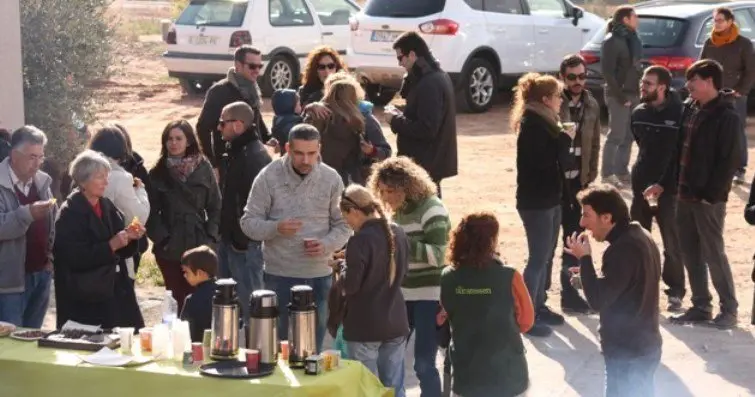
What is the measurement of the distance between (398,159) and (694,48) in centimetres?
1044

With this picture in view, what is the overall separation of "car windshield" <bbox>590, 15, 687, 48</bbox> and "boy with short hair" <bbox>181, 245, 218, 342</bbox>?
1072 centimetres

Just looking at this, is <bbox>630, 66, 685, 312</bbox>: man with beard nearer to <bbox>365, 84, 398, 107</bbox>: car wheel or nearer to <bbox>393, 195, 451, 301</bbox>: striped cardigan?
<bbox>393, 195, 451, 301</bbox>: striped cardigan

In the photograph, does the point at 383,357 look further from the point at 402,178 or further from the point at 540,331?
the point at 540,331

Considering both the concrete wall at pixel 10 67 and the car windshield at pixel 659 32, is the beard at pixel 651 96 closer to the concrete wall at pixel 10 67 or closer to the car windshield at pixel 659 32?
the concrete wall at pixel 10 67

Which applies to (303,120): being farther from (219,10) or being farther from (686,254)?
(219,10)

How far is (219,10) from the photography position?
21.8 metres

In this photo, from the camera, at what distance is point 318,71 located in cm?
1098

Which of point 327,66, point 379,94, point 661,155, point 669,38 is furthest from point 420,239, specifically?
point 379,94

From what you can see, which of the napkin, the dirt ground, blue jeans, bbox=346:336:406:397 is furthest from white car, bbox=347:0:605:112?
the napkin

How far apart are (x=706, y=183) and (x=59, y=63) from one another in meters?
6.00

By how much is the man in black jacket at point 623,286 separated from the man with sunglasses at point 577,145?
308 centimetres

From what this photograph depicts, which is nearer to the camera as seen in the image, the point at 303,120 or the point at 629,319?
the point at 629,319

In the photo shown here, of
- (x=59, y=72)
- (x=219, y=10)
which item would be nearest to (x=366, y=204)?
Result: (x=59, y=72)

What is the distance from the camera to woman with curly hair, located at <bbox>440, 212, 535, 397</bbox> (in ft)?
23.5
